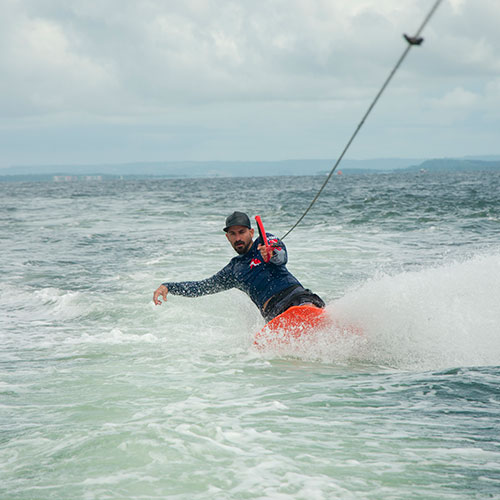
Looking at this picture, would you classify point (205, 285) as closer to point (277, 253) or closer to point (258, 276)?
point (258, 276)

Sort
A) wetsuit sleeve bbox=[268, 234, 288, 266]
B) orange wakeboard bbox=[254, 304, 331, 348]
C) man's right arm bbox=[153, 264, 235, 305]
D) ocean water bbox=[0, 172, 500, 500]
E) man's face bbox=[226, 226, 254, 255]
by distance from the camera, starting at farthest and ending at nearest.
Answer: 1. man's right arm bbox=[153, 264, 235, 305]
2. man's face bbox=[226, 226, 254, 255]
3. wetsuit sleeve bbox=[268, 234, 288, 266]
4. orange wakeboard bbox=[254, 304, 331, 348]
5. ocean water bbox=[0, 172, 500, 500]

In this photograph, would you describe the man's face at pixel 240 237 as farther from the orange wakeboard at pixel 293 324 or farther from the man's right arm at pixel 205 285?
the orange wakeboard at pixel 293 324

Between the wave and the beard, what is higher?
the beard

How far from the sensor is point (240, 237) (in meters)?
7.45

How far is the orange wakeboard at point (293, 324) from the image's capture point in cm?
706

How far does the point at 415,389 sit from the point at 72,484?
317 centimetres

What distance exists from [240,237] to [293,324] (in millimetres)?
1229

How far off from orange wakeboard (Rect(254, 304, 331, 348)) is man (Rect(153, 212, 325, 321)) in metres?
0.20

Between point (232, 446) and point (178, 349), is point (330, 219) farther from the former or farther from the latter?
point (232, 446)

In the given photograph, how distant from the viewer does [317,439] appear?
14.8 feet

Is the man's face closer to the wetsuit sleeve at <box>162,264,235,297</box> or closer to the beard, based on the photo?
the beard

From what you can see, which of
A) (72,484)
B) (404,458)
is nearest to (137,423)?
(72,484)

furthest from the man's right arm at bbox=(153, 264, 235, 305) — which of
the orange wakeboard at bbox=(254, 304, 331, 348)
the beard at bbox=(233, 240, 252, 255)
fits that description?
the orange wakeboard at bbox=(254, 304, 331, 348)

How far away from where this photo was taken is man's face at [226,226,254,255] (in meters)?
7.39
